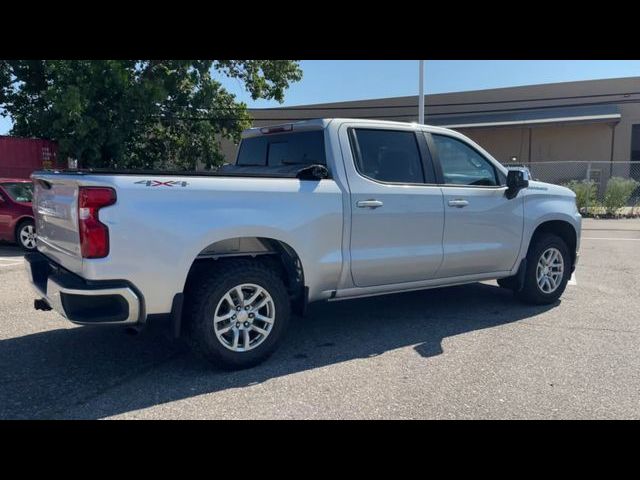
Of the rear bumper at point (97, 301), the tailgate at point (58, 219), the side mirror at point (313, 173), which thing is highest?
the side mirror at point (313, 173)

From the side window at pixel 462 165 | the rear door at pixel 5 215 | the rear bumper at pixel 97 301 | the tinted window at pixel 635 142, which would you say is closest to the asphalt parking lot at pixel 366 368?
the rear bumper at pixel 97 301

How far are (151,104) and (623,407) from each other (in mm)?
13978

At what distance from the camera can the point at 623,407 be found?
11.7 feet

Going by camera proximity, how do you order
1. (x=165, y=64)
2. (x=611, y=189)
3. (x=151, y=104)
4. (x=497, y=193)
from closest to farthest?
(x=497, y=193) → (x=151, y=104) → (x=165, y=64) → (x=611, y=189)

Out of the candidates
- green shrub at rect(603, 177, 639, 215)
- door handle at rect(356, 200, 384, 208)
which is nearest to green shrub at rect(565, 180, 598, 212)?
green shrub at rect(603, 177, 639, 215)

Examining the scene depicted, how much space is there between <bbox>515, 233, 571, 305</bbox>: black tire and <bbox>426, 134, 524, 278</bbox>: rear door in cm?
34

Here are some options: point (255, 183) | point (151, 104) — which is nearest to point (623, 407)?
point (255, 183)

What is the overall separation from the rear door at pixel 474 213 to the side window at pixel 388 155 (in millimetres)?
267

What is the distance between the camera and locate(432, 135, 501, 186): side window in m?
5.47

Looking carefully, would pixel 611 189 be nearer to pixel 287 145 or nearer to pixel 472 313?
pixel 472 313

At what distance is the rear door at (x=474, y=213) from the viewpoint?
17.5ft

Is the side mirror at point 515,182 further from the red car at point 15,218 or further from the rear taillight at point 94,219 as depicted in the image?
the red car at point 15,218

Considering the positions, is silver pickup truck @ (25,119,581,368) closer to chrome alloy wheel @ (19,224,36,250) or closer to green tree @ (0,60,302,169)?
chrome alloy wheel @ (19,224,36,250)

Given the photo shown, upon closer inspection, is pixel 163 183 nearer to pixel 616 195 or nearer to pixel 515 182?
pixel 515 182
